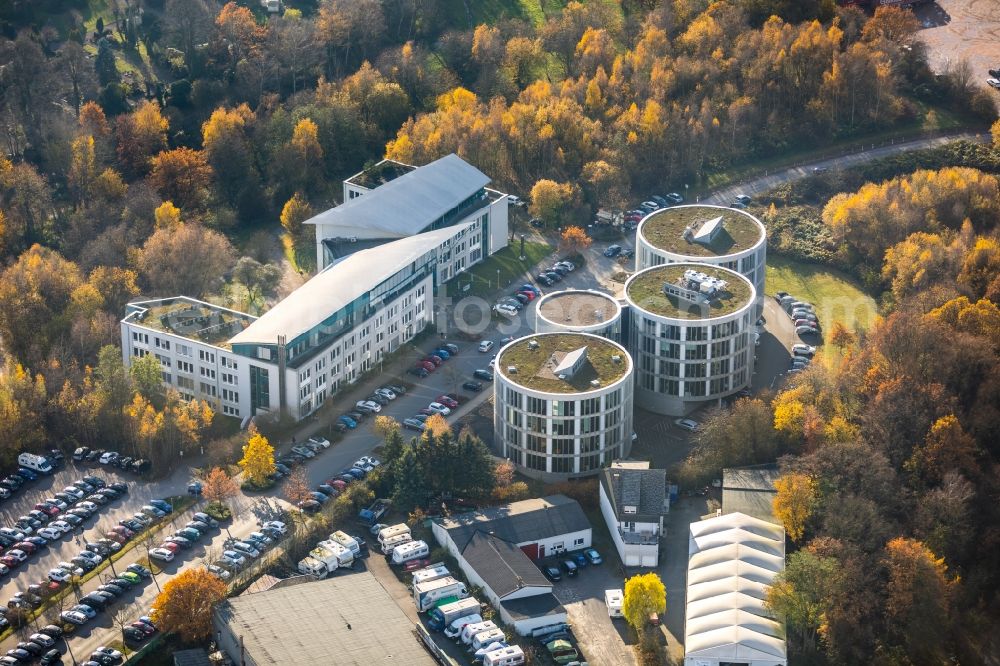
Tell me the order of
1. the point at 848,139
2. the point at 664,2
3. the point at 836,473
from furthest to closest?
the point at 664,2 → the point at 848,139 → the point at 836,473

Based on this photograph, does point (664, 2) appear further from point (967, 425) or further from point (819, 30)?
point (967, 425)

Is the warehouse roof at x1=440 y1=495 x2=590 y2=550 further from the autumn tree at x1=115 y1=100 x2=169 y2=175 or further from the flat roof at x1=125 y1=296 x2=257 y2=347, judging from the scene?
the autumn tree at x1=115 y1=100 x2=169 y2=175

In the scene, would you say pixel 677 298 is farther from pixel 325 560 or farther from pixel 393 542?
pixel 325 560

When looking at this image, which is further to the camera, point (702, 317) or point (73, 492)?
point (702, 317)

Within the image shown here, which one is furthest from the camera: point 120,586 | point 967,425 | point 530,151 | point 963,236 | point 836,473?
point 530,151

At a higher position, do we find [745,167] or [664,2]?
[664,2]

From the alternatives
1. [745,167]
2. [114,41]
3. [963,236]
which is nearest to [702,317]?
[963,236]

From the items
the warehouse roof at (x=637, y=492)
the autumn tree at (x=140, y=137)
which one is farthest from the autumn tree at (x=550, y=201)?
the warehouse roof at (x=637, y=492)
